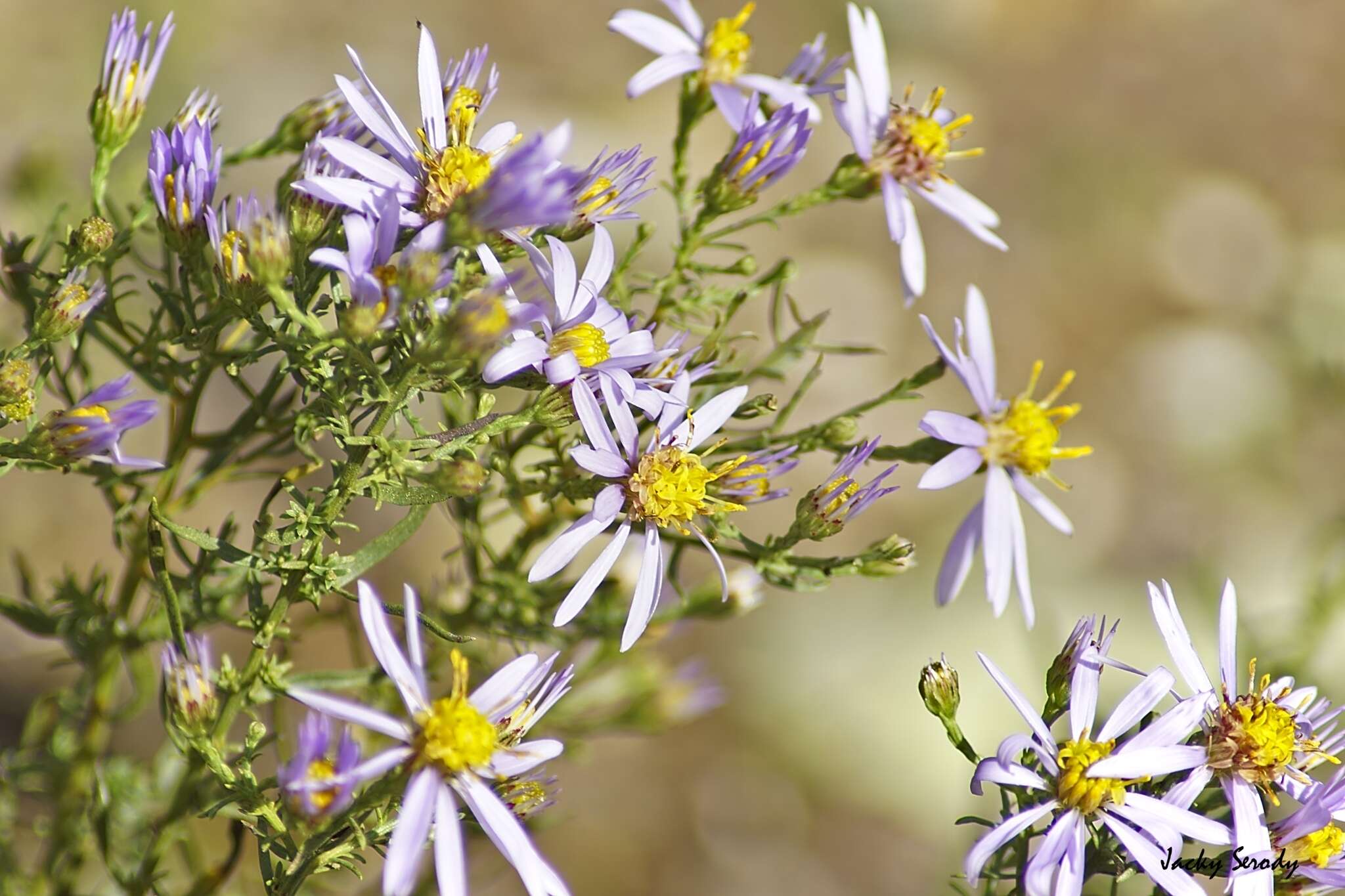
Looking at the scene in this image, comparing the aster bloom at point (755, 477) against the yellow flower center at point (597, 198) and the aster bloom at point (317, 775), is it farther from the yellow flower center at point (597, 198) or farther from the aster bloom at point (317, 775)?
the aster bloom at point (317, 775)

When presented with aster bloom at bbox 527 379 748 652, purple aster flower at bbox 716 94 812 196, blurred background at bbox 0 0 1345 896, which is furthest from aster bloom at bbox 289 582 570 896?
blurred background at bbox 0 0 1345 896

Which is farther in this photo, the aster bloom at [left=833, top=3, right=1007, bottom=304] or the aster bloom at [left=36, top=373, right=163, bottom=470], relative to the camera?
the aster bloom at [left=833, top=3, right=1007, bottom=304]

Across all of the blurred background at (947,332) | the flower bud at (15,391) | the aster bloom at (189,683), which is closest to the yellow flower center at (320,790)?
the aster bloom at (189,683)

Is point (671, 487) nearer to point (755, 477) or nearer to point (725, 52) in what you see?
point (755, 477)

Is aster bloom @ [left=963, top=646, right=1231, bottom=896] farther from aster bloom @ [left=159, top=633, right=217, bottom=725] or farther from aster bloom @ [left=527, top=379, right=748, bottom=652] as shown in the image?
aster bloom @ [left=159, top=633, right=217, bottom=725]

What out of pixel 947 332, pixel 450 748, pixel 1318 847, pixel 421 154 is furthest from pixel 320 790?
pixel 947 332

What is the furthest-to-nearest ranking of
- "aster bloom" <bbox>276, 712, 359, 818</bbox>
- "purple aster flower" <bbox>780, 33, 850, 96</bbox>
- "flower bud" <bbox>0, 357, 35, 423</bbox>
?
"purple aster flower" <bbox>780, 33, 850, 96</bbox> → "flower bud" <bbox>0, 357, 35, 423</bbox> → "aster bloom" <bbox>276, 712, 359, 818</bbox>

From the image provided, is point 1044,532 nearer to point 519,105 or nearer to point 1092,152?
point 1092,152
